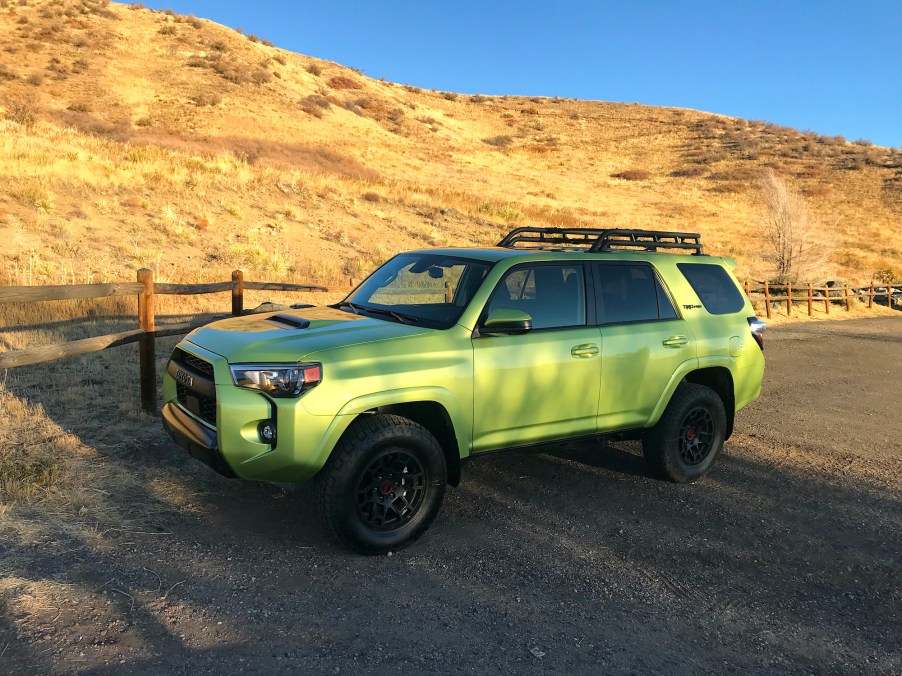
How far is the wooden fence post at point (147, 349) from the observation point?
6785 millimetres

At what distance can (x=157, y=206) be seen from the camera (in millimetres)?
19688

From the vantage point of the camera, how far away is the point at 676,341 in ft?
17.9

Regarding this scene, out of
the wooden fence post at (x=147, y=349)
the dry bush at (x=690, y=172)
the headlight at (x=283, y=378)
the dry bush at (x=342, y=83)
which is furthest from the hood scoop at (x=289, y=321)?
the dry bush at (x=342, y=83)

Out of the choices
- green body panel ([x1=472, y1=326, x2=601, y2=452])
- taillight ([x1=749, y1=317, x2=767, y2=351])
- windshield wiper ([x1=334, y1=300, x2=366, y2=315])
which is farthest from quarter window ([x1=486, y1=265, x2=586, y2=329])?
taillight ([x1=749, y1=317, x2=767, y2=351])

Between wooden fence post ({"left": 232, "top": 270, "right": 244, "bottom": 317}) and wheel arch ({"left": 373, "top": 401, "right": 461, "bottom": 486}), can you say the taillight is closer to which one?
wheel arch ({"left": 373, "top": 401, "right": 461, "bottom": 486})

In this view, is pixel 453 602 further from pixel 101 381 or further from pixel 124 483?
pixel 101 381

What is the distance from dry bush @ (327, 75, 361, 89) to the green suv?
191 ft

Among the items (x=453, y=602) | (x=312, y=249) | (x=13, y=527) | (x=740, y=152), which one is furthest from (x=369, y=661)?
(x=740, y=152)

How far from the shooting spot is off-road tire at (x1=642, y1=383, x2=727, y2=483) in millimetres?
5469

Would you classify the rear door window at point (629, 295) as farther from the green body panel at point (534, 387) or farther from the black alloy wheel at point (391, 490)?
the black alloy wheel at point (391, 490)

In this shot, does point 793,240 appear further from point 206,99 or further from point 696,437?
point 206,99

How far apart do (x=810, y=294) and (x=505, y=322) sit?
65.0 ft

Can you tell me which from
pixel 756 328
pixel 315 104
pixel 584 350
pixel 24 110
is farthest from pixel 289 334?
pixel 315 104

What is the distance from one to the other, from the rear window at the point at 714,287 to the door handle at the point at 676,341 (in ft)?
1.64
